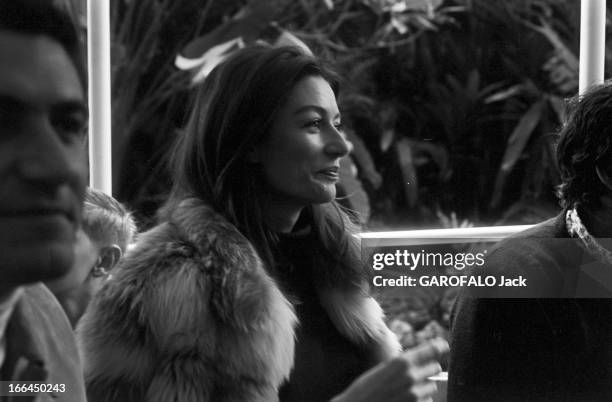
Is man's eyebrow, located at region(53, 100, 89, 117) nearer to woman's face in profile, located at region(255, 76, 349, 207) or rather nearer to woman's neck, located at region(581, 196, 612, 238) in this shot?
woman's face in profile, located at region(255, 76, 349, 207)

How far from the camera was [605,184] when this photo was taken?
1616 mm

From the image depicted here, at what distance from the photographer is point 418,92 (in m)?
1.68

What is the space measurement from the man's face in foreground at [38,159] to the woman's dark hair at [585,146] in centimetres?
84

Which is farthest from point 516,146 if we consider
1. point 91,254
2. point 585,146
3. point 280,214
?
point 91,254

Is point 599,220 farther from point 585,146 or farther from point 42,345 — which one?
point 42,345

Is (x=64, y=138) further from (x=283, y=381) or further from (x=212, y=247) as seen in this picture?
(x=283, y=381)

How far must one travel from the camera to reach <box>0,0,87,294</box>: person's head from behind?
4.83 feet

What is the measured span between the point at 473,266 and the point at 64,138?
738 mm

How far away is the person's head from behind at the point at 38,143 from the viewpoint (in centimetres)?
147

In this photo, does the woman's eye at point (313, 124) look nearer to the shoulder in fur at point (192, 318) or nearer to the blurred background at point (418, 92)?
the blurred background at point (418, 92)

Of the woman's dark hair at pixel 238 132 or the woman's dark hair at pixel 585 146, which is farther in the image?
the woman's dark hair at pixel 585 146

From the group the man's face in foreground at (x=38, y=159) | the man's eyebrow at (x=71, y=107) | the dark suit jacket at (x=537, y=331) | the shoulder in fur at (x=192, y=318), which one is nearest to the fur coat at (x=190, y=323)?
the shoulder in fur at (x=192, y=318)

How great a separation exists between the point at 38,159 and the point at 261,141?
0.36 metres

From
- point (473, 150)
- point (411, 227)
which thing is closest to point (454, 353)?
point (411, 227)
